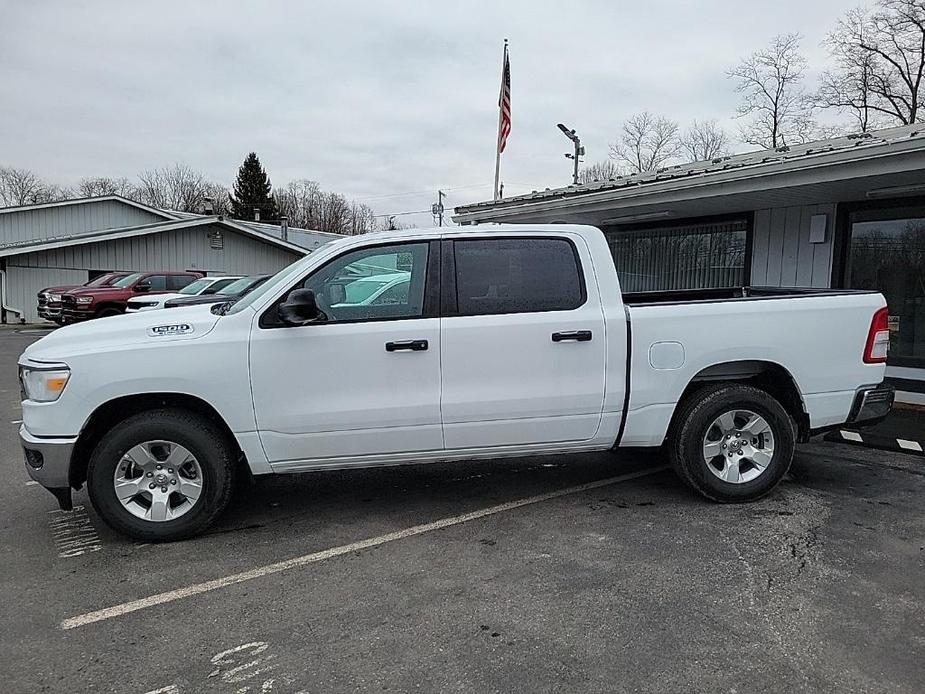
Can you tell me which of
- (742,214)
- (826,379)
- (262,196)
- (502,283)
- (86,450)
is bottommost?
(86,450)

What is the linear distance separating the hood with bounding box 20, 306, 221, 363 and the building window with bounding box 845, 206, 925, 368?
765cm

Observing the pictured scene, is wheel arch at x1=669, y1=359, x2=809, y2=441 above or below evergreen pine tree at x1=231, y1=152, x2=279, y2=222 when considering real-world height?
below

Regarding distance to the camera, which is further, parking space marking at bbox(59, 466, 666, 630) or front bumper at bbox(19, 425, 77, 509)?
front bumper at bbox(19, 425, 77, 509)

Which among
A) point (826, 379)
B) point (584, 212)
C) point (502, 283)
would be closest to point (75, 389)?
point (502, 283)

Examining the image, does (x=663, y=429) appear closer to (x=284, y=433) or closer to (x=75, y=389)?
(x=284, y=433)

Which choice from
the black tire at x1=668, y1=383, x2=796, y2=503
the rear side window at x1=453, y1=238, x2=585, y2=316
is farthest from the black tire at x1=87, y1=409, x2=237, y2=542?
the black tire at x1=668, y1=383, x2=796, y2=503

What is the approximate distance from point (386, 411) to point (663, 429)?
1.90 metres

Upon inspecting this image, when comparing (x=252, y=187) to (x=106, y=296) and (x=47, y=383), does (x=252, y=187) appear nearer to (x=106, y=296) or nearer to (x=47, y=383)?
(x=106, y=296)

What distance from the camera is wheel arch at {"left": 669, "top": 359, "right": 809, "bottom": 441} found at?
4617mm

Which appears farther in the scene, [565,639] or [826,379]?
[826,379]

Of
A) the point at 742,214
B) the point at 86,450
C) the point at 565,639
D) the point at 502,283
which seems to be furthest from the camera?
the point at 742,214

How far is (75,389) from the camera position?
386cm

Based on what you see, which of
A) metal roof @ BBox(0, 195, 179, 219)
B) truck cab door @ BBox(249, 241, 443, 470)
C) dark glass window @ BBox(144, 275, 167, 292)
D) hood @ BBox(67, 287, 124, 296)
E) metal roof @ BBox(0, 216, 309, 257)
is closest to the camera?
truck cab door @ BBox(249, 241, 443, 470)

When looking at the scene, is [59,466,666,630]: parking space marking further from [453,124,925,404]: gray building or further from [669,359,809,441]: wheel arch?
[453,124,925,404]: gray building
